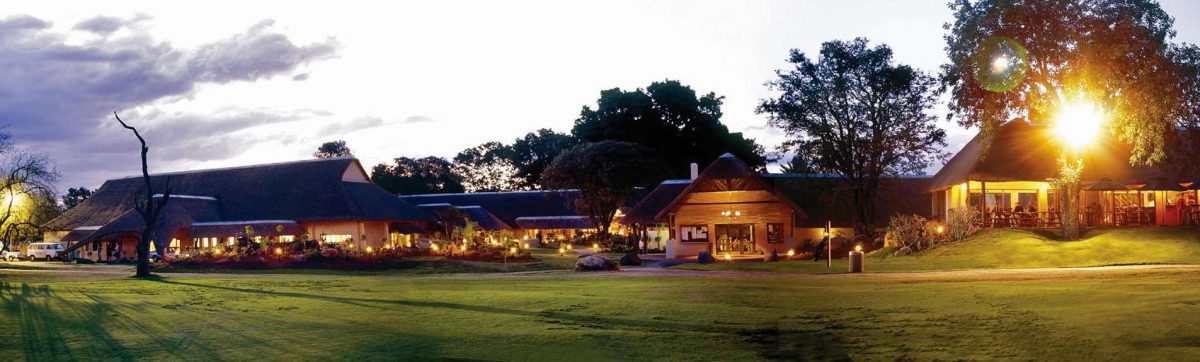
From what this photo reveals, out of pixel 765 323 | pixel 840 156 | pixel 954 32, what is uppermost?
pixel 954 32

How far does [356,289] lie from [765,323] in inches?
515

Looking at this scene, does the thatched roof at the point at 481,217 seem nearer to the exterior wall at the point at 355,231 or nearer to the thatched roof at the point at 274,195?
the thatched roof at the point at 274,195

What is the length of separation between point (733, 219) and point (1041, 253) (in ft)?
62.9

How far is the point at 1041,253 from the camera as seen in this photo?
34688 mm

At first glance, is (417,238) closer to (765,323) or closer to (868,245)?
(868,245)

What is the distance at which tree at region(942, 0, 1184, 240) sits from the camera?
118 ft

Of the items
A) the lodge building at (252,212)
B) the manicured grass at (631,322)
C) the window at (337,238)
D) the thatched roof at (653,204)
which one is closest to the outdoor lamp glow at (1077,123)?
the manicured grass at (631,322)

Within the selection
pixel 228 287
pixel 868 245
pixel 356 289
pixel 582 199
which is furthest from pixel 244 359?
pixel 582 199

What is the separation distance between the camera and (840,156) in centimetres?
5078

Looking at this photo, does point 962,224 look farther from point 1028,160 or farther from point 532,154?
point 532,154

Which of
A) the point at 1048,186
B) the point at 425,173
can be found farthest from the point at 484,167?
the point at 1048,186

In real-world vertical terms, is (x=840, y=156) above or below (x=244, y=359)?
above

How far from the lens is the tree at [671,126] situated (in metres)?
79.5

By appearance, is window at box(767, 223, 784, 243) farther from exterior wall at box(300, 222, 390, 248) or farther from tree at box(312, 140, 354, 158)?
tree at box(312, 140, 354, 158)
